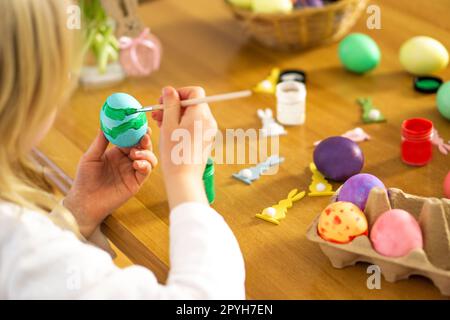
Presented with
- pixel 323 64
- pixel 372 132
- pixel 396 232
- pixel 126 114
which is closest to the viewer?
pixel 396 232

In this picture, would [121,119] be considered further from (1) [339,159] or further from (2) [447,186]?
(2) [447,186]

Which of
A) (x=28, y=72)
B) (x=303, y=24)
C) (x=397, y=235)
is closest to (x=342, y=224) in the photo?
(x=397, y=235)

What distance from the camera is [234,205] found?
1.19 m

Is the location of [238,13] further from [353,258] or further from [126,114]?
[353,258]

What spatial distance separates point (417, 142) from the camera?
1.23 metres

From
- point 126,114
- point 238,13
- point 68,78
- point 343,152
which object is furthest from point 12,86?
point 238,13

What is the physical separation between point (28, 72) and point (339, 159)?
53 cm

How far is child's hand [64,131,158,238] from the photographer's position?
3.86 feet

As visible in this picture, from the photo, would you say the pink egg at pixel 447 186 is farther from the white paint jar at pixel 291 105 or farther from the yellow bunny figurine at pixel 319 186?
the white paint jar at pixel 291 105

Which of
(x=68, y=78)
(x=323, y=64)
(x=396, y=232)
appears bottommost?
(x=323, y=64)

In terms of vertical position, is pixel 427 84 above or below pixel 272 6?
below

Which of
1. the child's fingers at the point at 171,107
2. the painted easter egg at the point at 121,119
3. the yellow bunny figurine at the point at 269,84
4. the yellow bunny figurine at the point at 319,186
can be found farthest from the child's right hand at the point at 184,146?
the yellow bunny figurine at the point at 269,84

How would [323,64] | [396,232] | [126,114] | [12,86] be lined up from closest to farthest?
[12,86] → [396,232] → [126,114] → [323,64]
